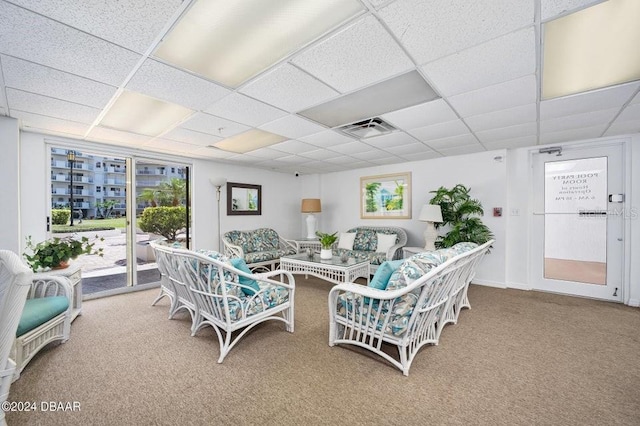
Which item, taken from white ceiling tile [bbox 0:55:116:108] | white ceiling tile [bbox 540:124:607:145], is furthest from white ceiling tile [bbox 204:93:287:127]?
white ceiling tile [bbox 540:124:607:145]

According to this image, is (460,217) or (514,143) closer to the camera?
(514,143)

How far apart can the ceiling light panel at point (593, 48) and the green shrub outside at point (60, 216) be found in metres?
5.55

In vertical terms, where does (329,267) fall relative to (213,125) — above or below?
below

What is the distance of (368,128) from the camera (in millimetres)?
3240

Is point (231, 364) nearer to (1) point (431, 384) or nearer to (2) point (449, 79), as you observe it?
(1) point (431, 384)

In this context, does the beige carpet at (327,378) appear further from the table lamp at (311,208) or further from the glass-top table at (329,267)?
the table lamp at (311,208)

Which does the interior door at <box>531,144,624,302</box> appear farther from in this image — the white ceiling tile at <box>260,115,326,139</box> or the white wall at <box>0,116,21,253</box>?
the white wall at <box>0,116,21,253</box>

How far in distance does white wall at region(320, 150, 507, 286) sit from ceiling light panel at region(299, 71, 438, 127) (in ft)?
8.65

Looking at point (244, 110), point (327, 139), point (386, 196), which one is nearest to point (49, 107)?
point (244, 110)

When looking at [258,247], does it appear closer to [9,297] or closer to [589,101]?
[9,297]

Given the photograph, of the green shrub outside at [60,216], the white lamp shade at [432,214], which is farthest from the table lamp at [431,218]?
the green shrub outside at [60,216]

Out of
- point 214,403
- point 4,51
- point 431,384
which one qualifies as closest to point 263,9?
point 4,51

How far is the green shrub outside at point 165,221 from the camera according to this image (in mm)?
5141

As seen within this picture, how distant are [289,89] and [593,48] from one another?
2096 millimetres
